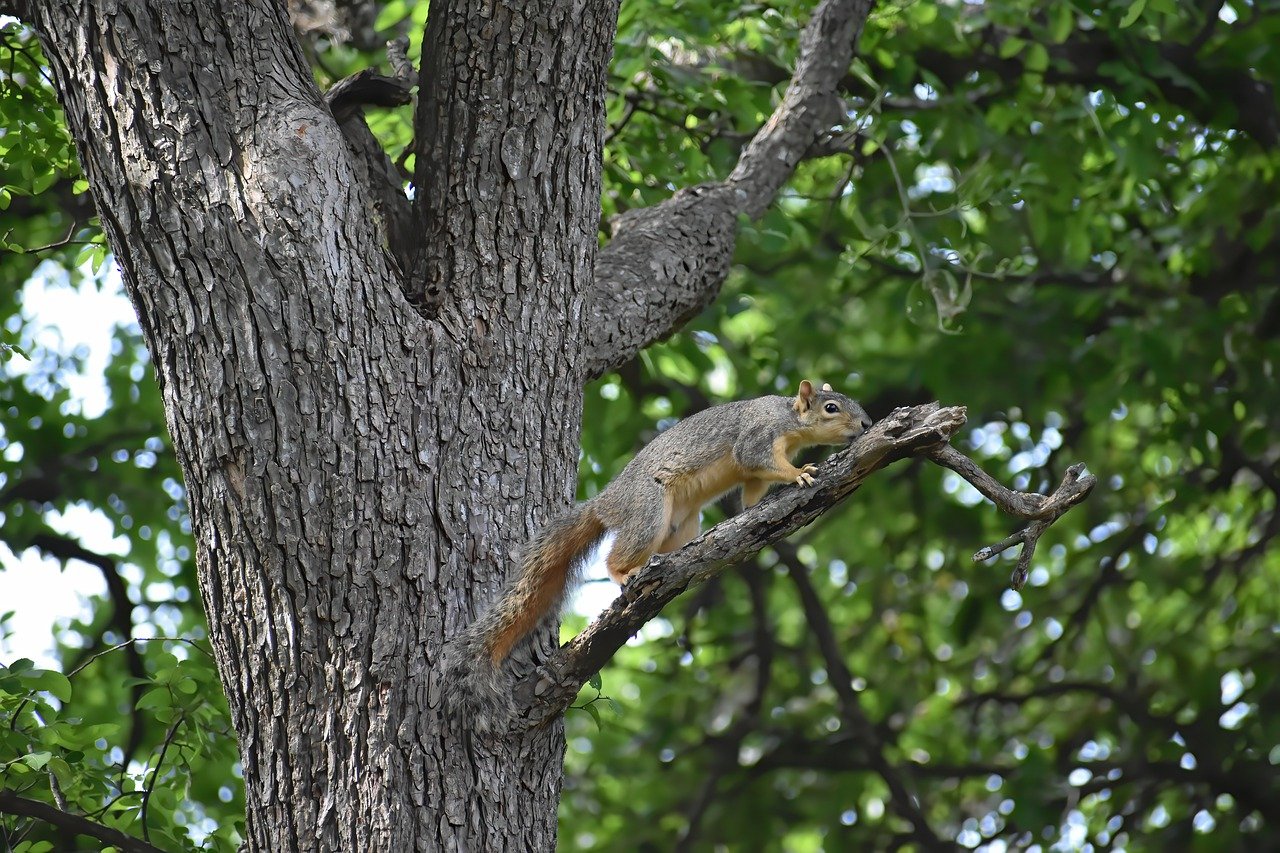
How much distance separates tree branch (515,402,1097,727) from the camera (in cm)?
250

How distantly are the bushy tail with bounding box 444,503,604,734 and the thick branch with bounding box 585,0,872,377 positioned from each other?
2.01ft

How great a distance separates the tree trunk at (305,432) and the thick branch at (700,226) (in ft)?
1.97

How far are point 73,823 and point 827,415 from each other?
2.14m

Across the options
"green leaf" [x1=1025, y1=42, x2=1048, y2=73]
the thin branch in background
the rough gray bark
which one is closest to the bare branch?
the rough gray bark

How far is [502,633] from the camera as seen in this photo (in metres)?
2.80

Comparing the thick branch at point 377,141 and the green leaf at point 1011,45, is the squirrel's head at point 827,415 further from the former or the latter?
the green leaf at point 1011,45

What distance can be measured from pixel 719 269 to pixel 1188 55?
269 centimetres

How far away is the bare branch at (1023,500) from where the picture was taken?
8.37 ft

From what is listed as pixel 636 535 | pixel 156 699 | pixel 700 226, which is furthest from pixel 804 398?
pixel 156 699

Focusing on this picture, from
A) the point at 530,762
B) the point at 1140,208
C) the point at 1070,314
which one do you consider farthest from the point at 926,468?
the point at 530,762

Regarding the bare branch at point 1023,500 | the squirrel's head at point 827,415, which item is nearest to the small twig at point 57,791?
the squirrel's head at point 827,415

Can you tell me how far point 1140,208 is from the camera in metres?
6.29

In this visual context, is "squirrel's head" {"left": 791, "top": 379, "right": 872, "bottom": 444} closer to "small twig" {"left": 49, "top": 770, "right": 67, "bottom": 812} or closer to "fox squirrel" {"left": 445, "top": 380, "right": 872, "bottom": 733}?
"fox squirrel" {"left": 445, "top": 380, "right": 872, "bottom": 733}

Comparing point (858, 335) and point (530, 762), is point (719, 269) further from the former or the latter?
point (858, 335)
